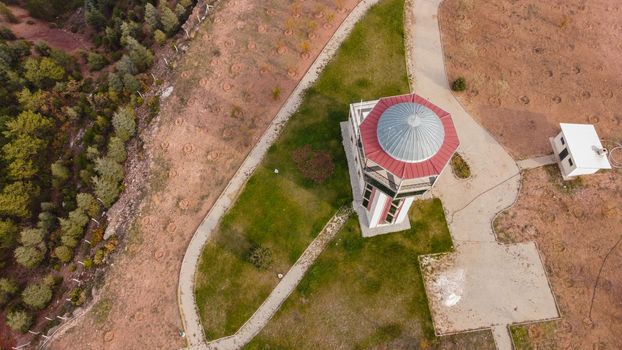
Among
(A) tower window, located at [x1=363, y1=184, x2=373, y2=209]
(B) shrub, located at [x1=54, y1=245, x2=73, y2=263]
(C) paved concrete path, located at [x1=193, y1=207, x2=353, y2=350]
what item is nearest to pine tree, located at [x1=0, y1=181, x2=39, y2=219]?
(B) shrub, located at [x1=54, y1=245, x2=73, y2=263]

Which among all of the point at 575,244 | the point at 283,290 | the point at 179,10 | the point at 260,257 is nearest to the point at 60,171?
the point at 179,10

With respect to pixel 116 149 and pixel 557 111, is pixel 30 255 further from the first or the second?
pixel 557 111

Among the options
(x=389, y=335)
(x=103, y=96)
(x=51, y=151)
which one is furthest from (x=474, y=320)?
(x=51, y=151)

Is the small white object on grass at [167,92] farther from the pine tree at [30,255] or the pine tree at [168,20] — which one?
the pine tree at [30,255]

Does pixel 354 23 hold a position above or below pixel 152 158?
above

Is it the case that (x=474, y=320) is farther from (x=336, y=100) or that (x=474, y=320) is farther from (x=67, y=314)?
(x=67, y=314)

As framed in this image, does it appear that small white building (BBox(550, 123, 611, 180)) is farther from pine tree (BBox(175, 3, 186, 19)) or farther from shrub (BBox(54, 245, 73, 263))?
shrub (BBox(54, 245, 73, 263))

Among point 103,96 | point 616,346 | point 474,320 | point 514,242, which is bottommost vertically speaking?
point 616,346
